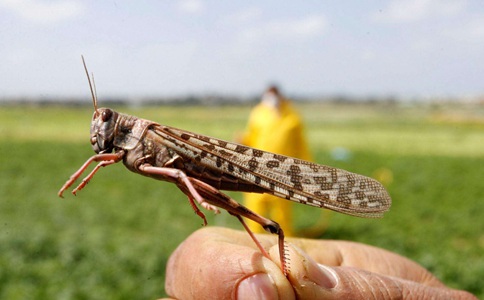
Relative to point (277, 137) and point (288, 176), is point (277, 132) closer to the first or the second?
point (277, 137)

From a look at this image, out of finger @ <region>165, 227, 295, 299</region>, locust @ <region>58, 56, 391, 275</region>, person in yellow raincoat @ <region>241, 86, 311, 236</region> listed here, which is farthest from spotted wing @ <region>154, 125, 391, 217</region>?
person in yellow raincoat @ <region>241, 86, 311, 236</region>

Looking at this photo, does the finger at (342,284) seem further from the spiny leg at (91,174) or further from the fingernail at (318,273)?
the spiny leg at (91,174)

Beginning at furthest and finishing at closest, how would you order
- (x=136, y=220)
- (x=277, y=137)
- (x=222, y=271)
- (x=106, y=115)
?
(x=136, y=220) → (x=277, y=137) → (x=222, y=271) → (x=106, y=115)

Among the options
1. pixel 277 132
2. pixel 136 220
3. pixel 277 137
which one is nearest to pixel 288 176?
pixel 277 132

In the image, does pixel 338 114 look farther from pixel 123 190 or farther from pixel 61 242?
pixel 61 242

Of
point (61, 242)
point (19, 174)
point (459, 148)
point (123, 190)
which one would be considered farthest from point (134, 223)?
point (459, 148)

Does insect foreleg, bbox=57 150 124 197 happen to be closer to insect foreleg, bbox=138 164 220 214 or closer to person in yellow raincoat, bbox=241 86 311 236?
insect foreleg, bbox=138 164 220 214
